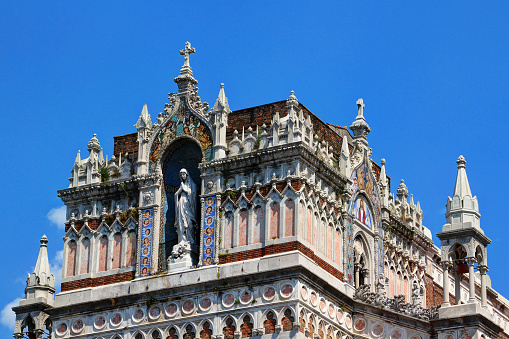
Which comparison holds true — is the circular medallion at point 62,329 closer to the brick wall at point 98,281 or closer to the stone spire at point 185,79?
the brick wall at point 98,281

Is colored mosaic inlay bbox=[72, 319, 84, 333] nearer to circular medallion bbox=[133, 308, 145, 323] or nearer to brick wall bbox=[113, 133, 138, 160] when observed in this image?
circular medallion bbox=[133, 308, 145, 323]

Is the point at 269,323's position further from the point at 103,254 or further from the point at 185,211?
the point at 103,254

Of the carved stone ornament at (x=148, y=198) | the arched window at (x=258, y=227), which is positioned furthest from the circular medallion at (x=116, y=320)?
the arched window at (x=258, y=227)

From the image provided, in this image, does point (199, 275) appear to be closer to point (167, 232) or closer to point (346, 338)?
point (167, 232)

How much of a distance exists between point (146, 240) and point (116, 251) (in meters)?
1.25

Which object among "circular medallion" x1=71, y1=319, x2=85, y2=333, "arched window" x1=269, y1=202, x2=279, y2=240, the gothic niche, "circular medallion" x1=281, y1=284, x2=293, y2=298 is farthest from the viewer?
"circular medallion" x1=71, y1=319, x2=85, y2=333

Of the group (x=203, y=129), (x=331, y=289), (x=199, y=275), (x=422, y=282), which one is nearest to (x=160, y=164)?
(x=203, y=129)

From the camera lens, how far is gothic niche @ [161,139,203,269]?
1528 inches

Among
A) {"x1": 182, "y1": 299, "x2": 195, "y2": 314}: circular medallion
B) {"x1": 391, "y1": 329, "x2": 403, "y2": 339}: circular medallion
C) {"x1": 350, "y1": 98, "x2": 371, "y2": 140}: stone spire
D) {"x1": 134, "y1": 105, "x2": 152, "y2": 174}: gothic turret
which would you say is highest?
{"x1": 350, "y1": 98, "x2": 371, "y2": 140}: stone spire

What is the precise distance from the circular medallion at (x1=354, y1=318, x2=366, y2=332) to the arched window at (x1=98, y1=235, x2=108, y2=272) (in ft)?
26.7

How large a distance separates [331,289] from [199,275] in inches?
158

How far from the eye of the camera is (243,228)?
37.6 meters

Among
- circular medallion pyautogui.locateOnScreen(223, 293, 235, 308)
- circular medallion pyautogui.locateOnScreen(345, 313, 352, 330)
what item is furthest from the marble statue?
circular medallion pyautogui.locateOnScreen(345, 313, 352, 330)

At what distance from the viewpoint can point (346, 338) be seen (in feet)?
124
